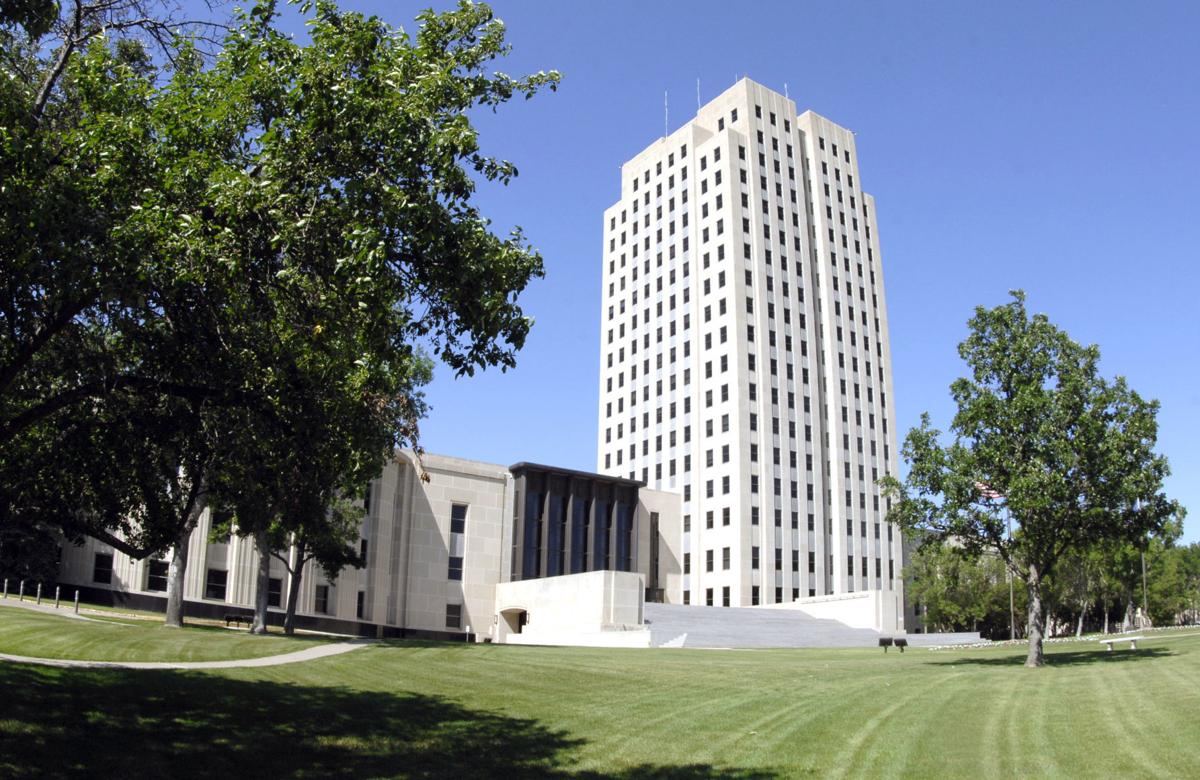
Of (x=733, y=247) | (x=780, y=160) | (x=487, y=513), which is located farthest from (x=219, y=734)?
(x=780, y=160)

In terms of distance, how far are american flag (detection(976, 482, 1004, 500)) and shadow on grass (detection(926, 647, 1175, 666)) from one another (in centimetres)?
551

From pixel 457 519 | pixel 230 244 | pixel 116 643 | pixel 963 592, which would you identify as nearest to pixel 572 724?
pixel 230 244

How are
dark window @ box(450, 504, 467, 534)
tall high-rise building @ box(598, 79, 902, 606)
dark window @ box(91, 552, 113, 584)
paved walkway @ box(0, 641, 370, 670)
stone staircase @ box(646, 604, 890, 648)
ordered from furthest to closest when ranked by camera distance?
tall high-rise building @ box(598, 79, 902, 606) → dark window @ box(450, 504, 467, 534) → dark window @ box(91, 552, 113, 584) → stone staircase @ box(646, 604, 890, 648) → paved walkway @ box(0, 641, 370, 670)

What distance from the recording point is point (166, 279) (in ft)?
36.9

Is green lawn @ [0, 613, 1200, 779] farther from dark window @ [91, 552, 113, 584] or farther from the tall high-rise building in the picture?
the tall high-rise building

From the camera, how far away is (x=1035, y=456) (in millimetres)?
29281

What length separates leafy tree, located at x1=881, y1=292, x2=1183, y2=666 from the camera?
2900 cm

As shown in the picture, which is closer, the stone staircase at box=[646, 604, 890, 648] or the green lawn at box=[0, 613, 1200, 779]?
the green lawn at box=[0, 613, 1200, 779]

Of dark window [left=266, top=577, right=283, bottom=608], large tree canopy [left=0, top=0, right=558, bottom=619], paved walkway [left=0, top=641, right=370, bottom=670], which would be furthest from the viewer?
dark window [left=266, top=577, right=283, bottom=608]

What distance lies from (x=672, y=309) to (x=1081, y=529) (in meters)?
69.1

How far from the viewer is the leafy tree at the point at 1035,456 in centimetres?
2900

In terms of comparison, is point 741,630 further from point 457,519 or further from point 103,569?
point 103,569

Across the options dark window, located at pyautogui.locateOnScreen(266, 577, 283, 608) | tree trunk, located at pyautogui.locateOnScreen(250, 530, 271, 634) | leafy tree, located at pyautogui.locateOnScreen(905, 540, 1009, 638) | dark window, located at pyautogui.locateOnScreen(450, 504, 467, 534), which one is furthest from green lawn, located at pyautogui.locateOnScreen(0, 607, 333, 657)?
leafy tree, located at pyautogui.locateOnScreen(905, 540, 1009, 638)

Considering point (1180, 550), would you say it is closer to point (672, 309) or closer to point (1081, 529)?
point (672, 309)
